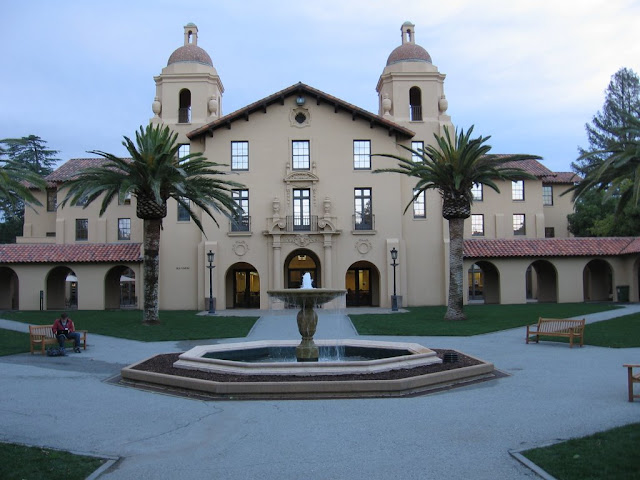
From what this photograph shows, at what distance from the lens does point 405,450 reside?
25.8 ft

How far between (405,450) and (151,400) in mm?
5146

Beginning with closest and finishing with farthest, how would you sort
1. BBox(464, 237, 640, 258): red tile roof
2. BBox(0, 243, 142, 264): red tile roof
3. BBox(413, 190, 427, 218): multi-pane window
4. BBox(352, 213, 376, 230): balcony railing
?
BBox(0, 243, 142, 264): red tile roof → BBox(352, 213, 376, 230): balcony railing → BBox(464, 237, 640, 258): red tile roof → BBox(413, 190, 427, 218): multi-pane window

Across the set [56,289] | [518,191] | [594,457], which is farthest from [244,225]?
[594,457]

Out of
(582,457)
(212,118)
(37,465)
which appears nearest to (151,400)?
(37,465)

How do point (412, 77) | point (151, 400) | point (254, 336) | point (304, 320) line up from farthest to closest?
A: point (412, 77), point (254, 336), point (304, 320), point (151, 400)

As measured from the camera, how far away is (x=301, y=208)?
117 feet

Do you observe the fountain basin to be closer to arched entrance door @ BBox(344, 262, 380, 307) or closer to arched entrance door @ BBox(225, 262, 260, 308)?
arched entrance door @ BBox(225, 262, 260, 308)

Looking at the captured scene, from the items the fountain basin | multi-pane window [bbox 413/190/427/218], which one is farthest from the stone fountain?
multi-pane window [bbox 413/190/427/218]

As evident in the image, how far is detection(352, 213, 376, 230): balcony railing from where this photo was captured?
35688mm

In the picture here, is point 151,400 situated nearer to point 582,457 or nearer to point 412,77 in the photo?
point 582,457

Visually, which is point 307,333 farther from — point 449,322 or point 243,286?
point 243,286

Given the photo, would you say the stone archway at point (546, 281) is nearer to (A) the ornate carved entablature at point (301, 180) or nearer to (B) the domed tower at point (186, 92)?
(A) the ornate carved entablature at point (301, 180)

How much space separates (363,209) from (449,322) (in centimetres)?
1214

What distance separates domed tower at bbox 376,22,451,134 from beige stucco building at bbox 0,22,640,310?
0.24 feet
